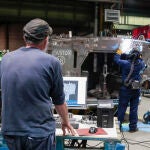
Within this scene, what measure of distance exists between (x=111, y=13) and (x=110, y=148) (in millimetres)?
8637

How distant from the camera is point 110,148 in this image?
13.0 feet

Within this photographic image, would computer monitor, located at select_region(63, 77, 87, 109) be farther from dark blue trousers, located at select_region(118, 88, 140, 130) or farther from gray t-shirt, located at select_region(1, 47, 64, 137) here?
dark blue trousers, located at select_region(118, 88, 140, 130)

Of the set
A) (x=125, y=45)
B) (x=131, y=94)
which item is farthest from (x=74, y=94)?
(x=125, y=45)

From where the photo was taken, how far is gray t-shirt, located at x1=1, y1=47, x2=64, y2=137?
283 cm

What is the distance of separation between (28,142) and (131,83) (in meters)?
4.80

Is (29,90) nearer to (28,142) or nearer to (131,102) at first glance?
(28,142)

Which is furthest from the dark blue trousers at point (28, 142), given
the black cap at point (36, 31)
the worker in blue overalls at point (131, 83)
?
the worker in blue overalls at point (131, 83)

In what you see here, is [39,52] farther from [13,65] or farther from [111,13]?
[111,13]

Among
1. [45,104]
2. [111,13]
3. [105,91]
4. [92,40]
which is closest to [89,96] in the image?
[105,91]

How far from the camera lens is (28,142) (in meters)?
2.85

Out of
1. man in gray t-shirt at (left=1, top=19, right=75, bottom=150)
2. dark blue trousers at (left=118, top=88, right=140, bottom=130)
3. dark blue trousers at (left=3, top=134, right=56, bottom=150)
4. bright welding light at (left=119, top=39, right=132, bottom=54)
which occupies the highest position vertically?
bright welding light at (left=119, top=39, right=132, bottom=54)

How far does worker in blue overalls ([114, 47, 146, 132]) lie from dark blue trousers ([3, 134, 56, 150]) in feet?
15.1

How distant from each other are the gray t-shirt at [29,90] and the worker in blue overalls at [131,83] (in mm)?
4653

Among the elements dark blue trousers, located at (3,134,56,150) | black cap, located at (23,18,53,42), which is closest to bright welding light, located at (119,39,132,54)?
black cap, located at (23,18,53,42)
